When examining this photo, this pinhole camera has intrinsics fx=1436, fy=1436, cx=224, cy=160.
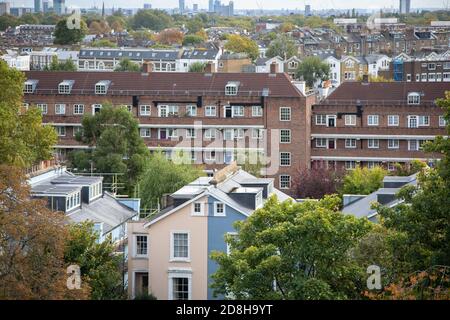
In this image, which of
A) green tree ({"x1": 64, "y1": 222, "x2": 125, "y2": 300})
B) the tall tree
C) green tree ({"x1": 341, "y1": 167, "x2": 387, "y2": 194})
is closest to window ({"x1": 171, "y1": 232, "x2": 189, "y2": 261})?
green tree ({"x1": 64, "y1": 222, "x2": 125, "y2": 300})

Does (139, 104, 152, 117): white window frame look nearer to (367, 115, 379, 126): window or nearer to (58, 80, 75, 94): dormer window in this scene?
(58, 80, 75, 94): dormer window

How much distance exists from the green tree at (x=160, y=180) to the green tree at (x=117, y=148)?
11.1 feet

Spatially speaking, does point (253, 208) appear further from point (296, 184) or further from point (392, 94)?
point (392, 94)

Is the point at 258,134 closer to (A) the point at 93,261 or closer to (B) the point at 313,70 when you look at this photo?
(A) the point at 93,261

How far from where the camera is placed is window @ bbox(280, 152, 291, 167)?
7644 centimetres

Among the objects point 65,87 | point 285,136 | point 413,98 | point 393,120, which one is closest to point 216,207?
point 285,136

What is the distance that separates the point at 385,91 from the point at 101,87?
15.9 metres

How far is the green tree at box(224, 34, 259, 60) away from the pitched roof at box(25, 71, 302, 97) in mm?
85025

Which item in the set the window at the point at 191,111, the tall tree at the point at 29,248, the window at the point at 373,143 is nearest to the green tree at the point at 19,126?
the tall tree at the point at 29,248

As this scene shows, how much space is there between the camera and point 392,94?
7962cm

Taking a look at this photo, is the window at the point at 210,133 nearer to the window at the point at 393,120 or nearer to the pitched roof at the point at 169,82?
the pitched roof at the point at 169,82

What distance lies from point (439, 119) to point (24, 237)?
152 ft

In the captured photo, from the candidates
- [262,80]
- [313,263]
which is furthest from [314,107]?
[313,263]

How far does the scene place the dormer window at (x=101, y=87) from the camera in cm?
8050
